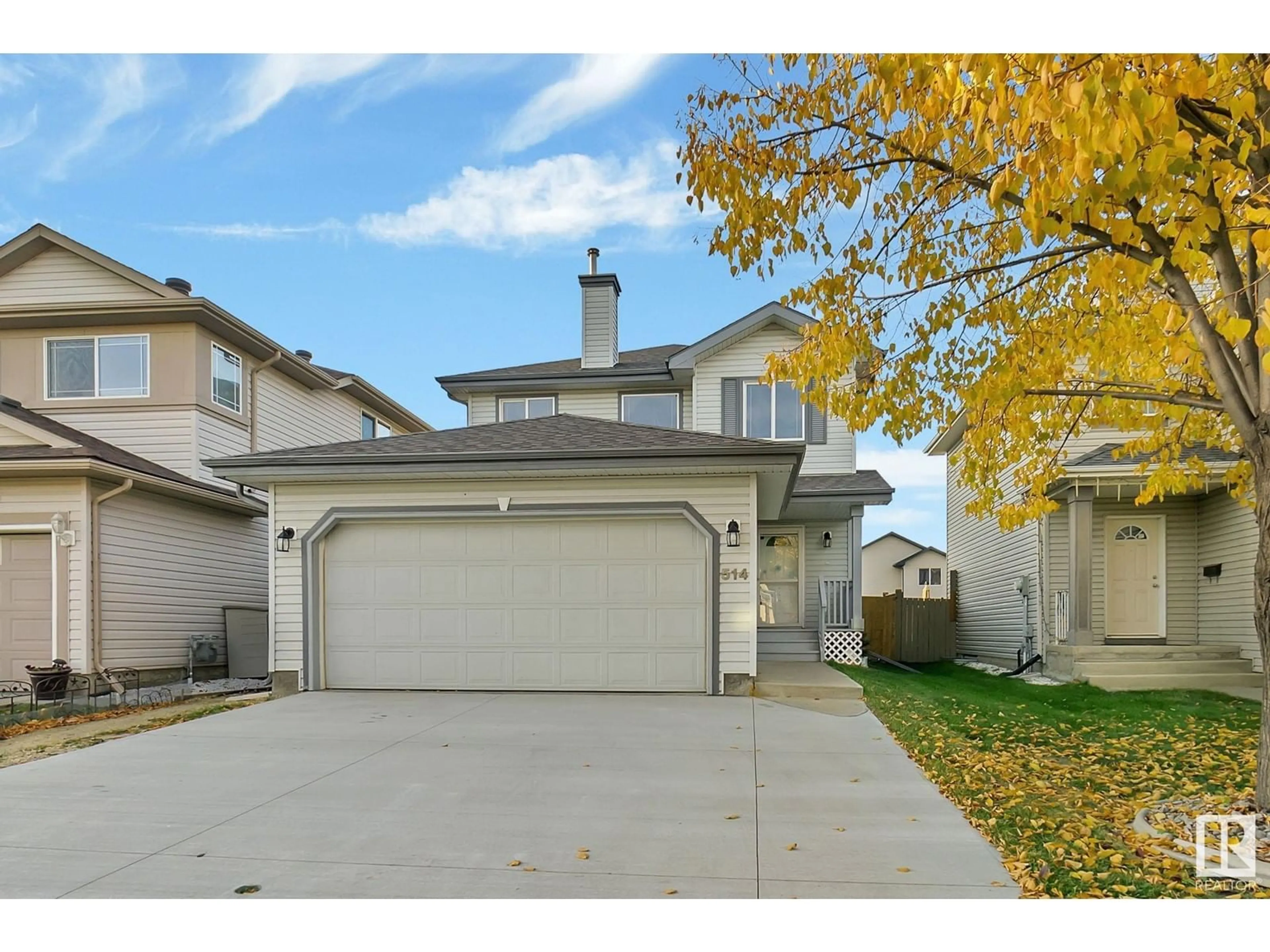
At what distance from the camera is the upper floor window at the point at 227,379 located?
1451 cm

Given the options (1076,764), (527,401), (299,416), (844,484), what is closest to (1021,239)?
(1076,764)

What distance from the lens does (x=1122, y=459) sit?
13.0 m

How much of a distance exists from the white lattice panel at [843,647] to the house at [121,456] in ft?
30.4

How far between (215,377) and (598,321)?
7241 mm

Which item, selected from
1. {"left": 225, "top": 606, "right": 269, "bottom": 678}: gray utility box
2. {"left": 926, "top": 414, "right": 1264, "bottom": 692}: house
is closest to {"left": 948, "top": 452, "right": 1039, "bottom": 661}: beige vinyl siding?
{"left": 926, "top": 414, "right": 1264, "bottom": 692}: house

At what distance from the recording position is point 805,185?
254 inches

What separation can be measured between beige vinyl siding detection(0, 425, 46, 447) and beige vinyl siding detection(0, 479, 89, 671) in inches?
33.1

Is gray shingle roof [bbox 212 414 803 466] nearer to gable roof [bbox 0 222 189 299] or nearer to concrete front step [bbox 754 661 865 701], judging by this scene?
concrete front step [bbox 754 661 865 701]

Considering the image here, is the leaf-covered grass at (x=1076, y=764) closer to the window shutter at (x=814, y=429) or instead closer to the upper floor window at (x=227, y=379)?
the window shutter at (x=814, y=429)

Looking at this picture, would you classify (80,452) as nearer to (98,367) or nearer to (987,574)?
(98,367)

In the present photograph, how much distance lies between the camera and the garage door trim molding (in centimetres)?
1008

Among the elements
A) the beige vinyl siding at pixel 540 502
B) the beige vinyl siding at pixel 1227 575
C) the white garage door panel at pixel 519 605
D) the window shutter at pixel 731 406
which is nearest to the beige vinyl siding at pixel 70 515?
the beige vinyl siding at pixel 540 502
